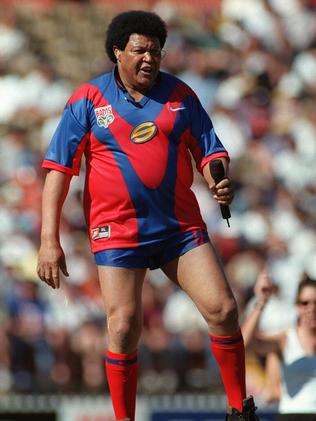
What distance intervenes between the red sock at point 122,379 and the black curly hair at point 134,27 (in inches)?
60.2

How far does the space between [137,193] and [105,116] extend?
40 centimetres

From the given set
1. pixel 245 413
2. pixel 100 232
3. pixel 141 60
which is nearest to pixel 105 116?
pixel 141 60

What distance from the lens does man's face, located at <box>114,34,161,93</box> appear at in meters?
4.97

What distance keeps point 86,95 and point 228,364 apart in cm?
149

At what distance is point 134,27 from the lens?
5000 millimetres

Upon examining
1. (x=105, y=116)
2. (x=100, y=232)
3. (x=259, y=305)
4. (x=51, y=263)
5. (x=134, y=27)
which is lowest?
(x=259, y=305)

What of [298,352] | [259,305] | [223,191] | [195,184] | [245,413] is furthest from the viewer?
[195,184]

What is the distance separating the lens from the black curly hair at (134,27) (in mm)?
4996

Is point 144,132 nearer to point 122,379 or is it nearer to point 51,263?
point 51,263

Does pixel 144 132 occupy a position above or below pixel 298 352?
above

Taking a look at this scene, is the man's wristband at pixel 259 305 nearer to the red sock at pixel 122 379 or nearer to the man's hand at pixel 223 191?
the red sock at pixel 122 379

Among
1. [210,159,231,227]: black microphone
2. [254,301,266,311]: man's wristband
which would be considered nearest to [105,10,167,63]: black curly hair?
[210,159,231,227]: black microphone

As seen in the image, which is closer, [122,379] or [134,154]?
[134,154]

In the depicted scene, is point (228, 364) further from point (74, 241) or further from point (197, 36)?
point (197, 36)
